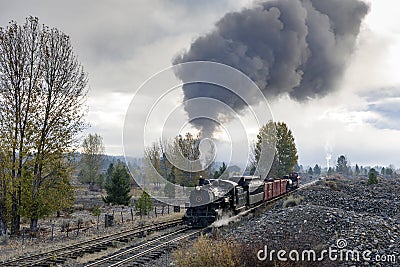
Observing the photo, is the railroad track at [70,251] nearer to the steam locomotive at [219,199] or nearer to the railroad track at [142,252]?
the railroad track at [142,252]

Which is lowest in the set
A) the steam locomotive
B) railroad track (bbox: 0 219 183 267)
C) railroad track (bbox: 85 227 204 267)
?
railroad track (bbox: 0 219 183 267)

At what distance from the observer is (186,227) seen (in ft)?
65.9

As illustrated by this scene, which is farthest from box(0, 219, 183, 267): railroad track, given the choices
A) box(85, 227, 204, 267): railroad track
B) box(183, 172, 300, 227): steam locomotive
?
box(183, 172, 300, 227): steam locomotive

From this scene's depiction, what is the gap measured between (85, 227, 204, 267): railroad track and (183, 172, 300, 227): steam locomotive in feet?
6.38

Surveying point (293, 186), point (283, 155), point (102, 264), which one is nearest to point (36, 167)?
point (102, 264)

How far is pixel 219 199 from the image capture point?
65.4 ft

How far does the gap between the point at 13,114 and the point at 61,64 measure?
4008mm

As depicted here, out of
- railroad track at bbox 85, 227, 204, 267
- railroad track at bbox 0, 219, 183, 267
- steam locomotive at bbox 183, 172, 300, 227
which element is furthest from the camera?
steam locomotive at bbox 183, 172, 300, 227

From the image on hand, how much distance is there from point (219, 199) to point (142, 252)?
721 cm

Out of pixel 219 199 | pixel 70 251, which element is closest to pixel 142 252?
pixel 70 251

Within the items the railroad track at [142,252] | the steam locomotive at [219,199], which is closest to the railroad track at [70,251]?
the railroad track at [142,252]

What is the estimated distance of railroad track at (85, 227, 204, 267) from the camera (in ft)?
39.3

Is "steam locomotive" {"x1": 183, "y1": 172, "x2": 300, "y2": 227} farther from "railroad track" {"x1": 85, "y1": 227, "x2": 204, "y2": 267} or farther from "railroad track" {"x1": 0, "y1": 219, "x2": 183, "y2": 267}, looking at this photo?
"railroad track" {"x1": 0, "y1": 219, "x2": 183, "y2": 267}

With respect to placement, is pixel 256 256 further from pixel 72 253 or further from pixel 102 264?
pixel 72 253
